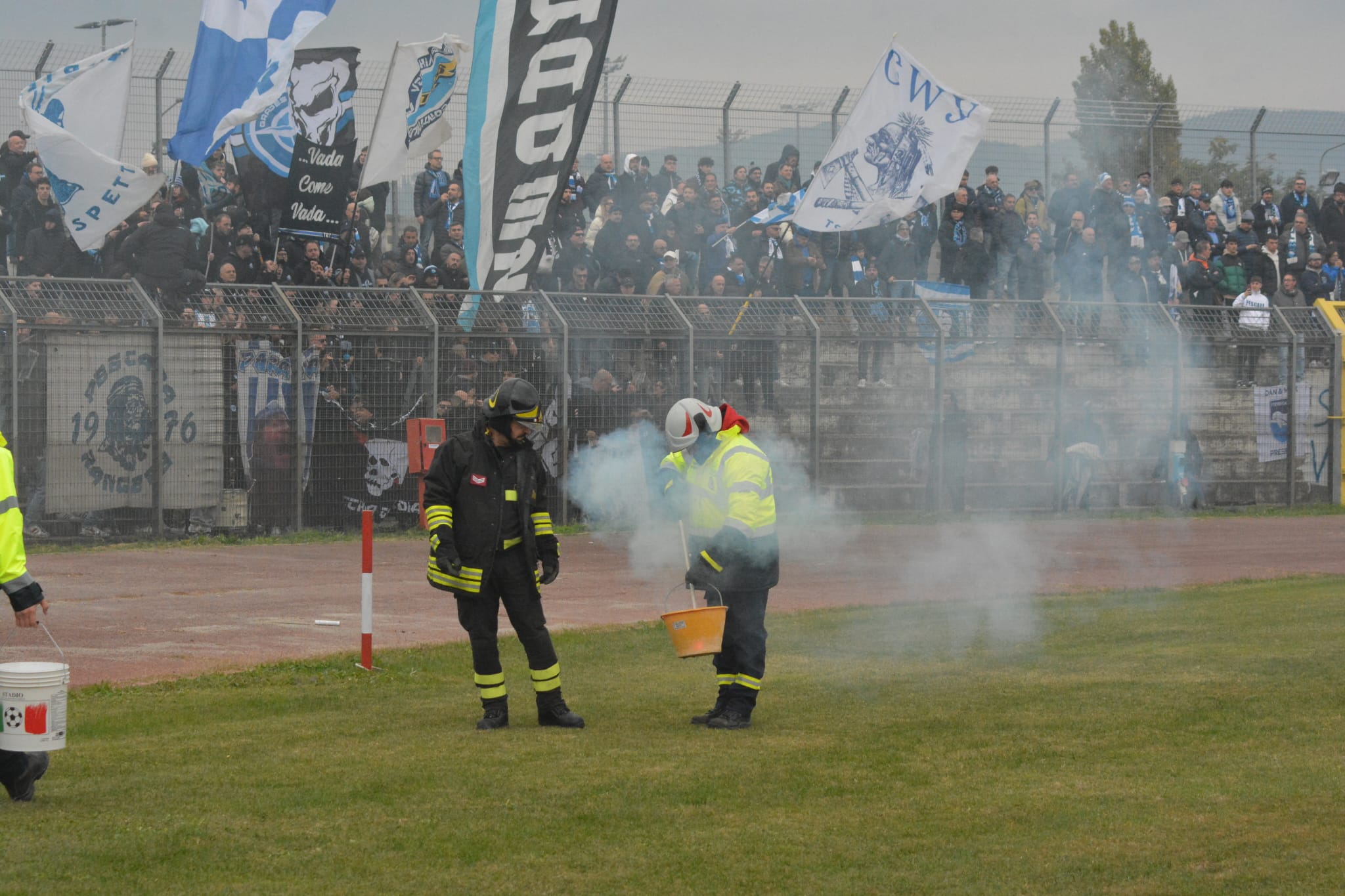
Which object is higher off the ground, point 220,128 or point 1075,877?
point 220,128

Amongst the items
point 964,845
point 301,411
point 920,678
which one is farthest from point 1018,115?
point 964,845

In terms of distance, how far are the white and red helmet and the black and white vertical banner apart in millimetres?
8047

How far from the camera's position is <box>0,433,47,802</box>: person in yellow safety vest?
6.81 meters

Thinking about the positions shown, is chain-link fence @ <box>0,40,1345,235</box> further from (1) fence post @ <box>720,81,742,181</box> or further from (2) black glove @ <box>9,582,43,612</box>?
(2) black glove @ <box>9,582,43,612</box>

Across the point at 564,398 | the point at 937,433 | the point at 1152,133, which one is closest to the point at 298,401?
the point at 564,398

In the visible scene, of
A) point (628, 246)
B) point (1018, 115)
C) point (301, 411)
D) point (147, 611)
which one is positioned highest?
point (1018, 115)

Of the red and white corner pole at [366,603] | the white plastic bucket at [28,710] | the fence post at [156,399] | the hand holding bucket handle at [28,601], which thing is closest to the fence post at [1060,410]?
the fence post at [156,399]

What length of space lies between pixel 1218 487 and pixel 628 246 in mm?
10816

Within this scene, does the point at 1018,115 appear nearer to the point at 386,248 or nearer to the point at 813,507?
the point at 813,507

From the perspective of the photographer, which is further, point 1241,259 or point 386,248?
point 1241,259

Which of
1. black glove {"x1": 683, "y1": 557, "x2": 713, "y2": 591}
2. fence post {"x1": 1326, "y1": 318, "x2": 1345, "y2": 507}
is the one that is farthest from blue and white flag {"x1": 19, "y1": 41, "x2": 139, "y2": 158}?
fence post {"x1": 1326, "y1": 318, "x2": 1345, "y2": 507}

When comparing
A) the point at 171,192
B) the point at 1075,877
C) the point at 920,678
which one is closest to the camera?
the point at 1075,877

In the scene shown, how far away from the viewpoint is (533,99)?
16516 millimetres

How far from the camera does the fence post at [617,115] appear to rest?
22.9m
